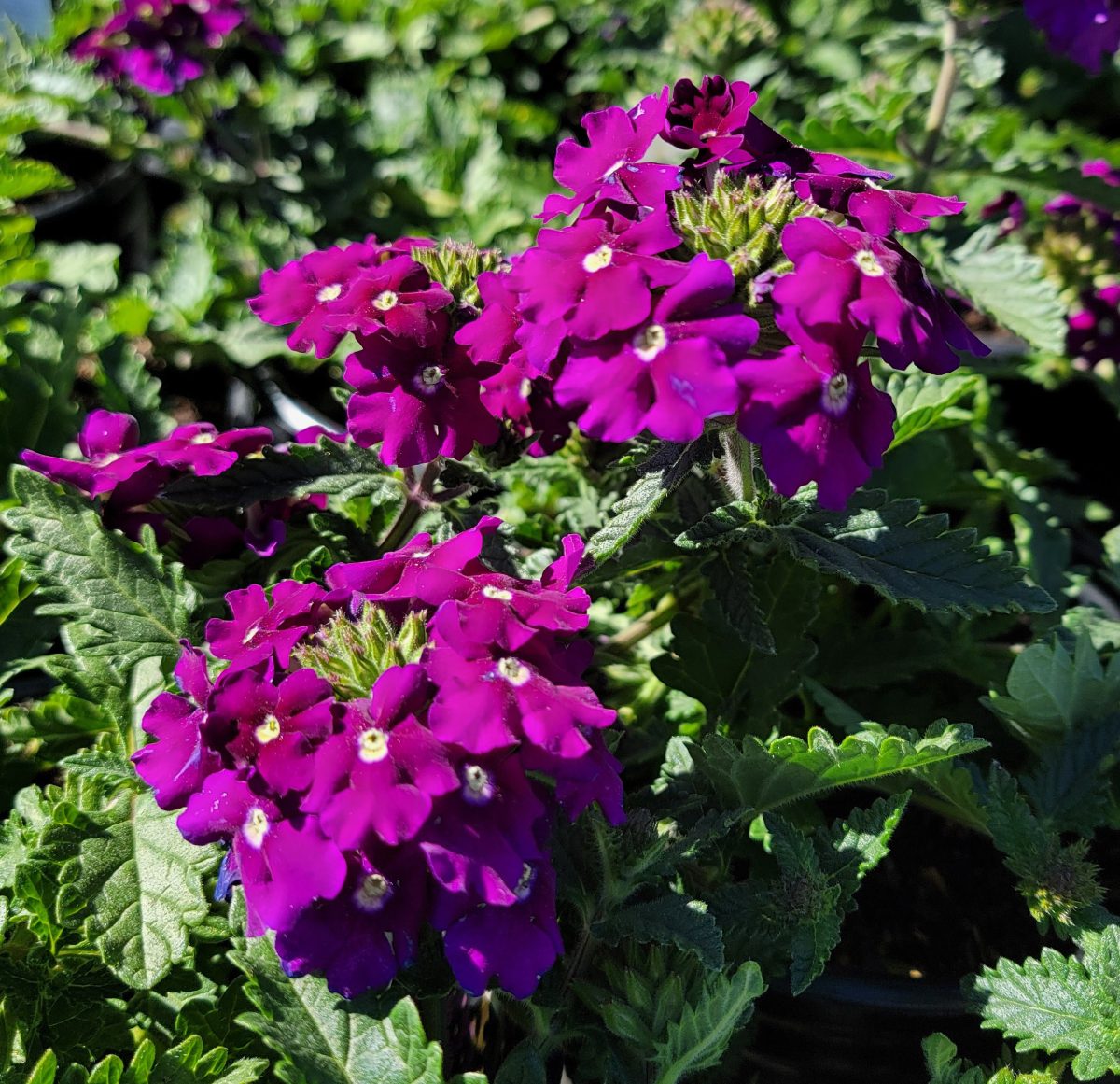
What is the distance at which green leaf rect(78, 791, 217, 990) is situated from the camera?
3.87ft

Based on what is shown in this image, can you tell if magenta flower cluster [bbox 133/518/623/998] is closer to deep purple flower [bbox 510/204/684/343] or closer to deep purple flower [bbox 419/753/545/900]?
deep purple flower [bbox 419/753/545/900]

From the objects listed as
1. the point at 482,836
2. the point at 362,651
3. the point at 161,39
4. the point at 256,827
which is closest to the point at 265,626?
the point at 362,651

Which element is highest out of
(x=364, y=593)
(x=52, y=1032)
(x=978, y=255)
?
(x=978, y=255)

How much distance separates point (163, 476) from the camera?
143 cm

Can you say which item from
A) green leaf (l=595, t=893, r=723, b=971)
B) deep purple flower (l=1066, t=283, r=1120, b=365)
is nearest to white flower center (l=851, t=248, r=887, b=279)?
green leaf (l=595, t=893, r=723, b=971)

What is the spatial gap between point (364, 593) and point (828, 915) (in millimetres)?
652

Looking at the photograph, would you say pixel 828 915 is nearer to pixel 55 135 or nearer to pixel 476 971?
pixel 476 971

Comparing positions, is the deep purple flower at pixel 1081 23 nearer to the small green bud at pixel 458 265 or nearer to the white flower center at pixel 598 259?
the small green bud at pixel 458 265

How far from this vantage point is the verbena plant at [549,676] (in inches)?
38.5

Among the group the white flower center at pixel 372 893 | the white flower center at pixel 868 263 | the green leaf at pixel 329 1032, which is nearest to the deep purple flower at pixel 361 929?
the white flower center at pixel 372 893

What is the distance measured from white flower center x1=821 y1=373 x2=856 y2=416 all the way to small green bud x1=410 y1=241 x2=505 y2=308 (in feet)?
1.72

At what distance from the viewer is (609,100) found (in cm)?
350

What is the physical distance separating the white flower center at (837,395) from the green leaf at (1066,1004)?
75 cm

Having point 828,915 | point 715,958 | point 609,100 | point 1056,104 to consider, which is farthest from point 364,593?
point 1056,104
